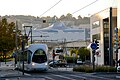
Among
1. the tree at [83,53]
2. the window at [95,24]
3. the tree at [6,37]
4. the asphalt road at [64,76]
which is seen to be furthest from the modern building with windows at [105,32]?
the asphalt road at [64,76]

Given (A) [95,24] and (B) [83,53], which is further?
(B) [83,53]

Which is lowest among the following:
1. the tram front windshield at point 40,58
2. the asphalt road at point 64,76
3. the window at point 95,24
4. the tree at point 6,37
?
the asphalt road at point 64,76

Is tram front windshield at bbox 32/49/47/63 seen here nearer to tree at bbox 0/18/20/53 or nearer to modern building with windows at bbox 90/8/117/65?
tree at bbox 0/18/20/53

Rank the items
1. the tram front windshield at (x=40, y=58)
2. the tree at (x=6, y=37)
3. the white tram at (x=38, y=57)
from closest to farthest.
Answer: the white tram at (x=38, y=57) < the tram front windshield at (x=40, y=58) < the tree at (x=6, y=37)

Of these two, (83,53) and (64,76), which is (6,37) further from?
(83,53)

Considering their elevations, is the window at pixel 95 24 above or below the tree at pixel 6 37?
above

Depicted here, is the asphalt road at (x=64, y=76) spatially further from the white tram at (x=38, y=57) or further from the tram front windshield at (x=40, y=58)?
the tram front windshield at (x=40, y=58)

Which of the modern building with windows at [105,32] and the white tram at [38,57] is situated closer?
the white tram at [38,57]

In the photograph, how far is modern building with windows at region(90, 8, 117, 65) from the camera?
79062 millimetres

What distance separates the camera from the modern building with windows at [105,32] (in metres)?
79.1

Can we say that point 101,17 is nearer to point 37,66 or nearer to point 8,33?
point 8,33

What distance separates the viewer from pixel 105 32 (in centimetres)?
8638

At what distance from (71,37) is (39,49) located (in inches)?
5733

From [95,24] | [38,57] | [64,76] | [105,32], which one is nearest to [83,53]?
[95,24]
